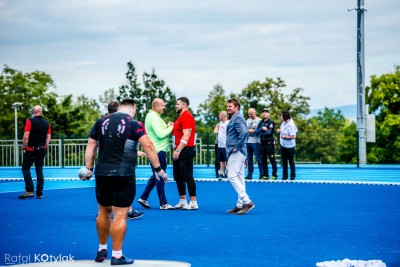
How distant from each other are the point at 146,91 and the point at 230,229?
47175 mm

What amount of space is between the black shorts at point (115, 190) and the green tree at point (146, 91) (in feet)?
158

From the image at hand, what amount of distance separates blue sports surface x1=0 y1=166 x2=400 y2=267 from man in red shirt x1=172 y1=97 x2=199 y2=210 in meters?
0.55

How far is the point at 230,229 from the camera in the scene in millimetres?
9602

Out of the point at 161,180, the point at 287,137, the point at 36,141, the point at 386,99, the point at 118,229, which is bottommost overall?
the point at 118,229

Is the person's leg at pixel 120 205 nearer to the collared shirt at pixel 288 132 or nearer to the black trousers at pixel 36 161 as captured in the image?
the black trousers at pixel 36 161

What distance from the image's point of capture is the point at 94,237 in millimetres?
8914

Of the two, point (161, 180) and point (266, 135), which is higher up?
point (266, 135)

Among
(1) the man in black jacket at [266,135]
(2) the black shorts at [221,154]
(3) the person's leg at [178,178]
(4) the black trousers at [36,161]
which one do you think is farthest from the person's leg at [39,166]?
(1) the man in black jacket at [266,135]

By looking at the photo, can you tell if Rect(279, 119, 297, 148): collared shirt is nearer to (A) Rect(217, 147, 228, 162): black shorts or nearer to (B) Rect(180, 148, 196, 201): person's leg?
(A) Rect(217, 147, 228, 162): black shorts

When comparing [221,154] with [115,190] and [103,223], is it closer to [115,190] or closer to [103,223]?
[103,223]

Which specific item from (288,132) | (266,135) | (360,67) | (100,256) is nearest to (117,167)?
(100,256)

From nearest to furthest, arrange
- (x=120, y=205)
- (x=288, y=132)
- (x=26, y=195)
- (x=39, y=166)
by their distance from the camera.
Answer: (x=120, y=205)
(x=39, y=166)
(x=26, y=195)
(x=288, y=132)

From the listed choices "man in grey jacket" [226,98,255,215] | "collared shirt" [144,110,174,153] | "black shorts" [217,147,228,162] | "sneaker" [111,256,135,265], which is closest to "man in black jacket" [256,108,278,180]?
"black shorts" [217,147,228,162]

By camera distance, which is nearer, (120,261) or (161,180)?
(120,261)
